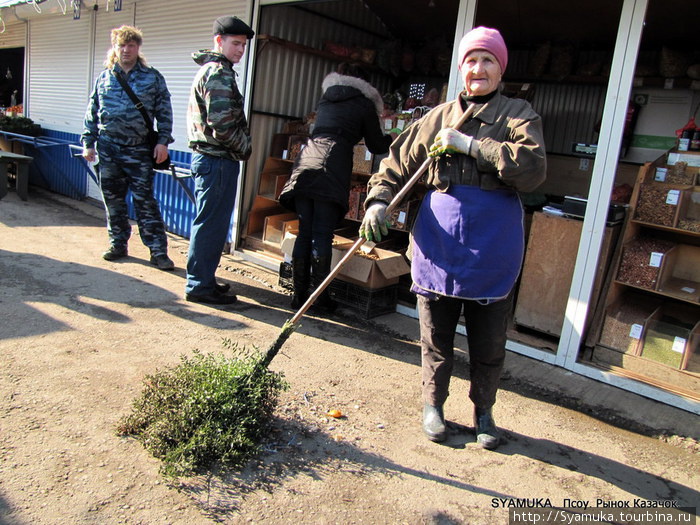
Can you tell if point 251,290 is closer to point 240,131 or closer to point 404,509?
point 240,131

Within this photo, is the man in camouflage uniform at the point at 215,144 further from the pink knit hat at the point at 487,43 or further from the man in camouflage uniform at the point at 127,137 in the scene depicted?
the pink knit hat at the point at 487,43

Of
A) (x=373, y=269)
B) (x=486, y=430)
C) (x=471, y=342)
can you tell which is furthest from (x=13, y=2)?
(x=486, y=430)

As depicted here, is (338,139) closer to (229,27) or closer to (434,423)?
(229,27)

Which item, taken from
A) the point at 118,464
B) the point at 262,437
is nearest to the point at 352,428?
the point at 262,437

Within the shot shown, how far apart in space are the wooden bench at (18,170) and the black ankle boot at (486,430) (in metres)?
8.24

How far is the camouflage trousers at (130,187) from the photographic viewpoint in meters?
5.74

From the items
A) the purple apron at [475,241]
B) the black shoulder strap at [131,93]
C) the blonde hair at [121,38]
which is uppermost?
the blonde hair at [121,38]

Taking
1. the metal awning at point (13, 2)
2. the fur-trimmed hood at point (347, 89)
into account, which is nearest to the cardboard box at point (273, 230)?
the fur-trimmed hood at point (347, 89)

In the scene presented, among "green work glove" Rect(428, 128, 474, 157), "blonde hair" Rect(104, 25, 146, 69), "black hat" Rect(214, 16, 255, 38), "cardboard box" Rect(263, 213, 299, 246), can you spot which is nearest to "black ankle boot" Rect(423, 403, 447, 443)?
"green work glove" Rect(428, 128, 474, 157)

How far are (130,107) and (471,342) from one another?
4.22 metres

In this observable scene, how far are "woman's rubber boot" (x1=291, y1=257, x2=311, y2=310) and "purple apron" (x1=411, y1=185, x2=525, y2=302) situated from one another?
223cm

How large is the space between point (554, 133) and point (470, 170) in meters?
4.67

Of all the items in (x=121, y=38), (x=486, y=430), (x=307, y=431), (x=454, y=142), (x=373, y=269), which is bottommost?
(x=307, y=431)

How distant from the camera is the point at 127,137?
18.5ft
